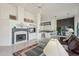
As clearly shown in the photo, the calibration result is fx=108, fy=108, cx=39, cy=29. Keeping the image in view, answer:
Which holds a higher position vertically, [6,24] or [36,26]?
[6,24]

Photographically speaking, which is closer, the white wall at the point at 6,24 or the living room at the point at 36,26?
the living room at the point at 36,26

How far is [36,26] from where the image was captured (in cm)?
393

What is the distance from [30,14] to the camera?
3.76 meters

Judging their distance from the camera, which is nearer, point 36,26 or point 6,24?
point 36,26

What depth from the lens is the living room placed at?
11.0ft

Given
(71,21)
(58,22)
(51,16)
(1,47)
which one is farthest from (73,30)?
(1,47)

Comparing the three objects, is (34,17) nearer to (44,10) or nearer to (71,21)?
(44,10)

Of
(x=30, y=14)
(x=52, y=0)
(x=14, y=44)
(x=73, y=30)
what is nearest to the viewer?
(x=52, y=0)

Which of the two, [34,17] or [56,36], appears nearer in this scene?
[56,36]

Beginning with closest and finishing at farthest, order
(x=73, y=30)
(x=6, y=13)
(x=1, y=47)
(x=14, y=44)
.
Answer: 1. (x=73, y=30)
2. (x=1, y=47)
3. (x=14, y=44)
4. (x=6, y=13)

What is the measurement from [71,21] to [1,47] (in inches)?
106

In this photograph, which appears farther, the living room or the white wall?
the white wall

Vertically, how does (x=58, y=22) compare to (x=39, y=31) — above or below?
above

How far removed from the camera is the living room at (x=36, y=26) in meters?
3.34
